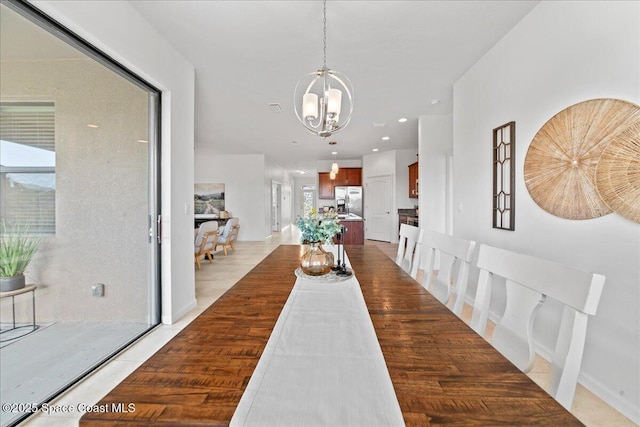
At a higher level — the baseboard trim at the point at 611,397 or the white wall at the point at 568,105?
the white wall at the point at 568,105

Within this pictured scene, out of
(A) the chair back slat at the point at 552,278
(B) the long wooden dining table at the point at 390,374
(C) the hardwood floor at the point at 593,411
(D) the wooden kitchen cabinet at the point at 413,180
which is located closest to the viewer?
(B) the long wooden dining table at the point at 390,374

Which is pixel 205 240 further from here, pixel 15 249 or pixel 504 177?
pixel 504 177

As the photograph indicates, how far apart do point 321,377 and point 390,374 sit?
0.60 ft

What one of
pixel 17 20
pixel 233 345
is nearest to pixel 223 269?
pixel 17 20

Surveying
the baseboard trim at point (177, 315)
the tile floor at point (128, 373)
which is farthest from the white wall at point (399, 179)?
the baseboard trim at point (177, 315)

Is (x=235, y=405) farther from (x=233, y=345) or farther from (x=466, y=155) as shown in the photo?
(x=466, y=155)

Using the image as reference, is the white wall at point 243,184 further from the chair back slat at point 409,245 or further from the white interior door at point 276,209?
the chair back slat at point 409,245

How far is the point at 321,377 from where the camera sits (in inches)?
27.5

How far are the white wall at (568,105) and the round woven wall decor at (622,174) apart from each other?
95 millimetres

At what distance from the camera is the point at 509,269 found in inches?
45.8

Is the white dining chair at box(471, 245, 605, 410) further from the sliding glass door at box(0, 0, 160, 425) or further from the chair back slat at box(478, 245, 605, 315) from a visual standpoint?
the sliding glass door at box(0, 0, 160, 425)

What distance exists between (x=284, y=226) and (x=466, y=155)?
9.50 metres

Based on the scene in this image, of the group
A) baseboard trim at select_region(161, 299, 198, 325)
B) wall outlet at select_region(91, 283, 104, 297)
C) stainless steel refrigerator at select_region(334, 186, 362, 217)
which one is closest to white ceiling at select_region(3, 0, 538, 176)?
wall outlet at select_region(91, 283, 104, 297)

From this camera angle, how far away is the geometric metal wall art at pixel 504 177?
2357mm
